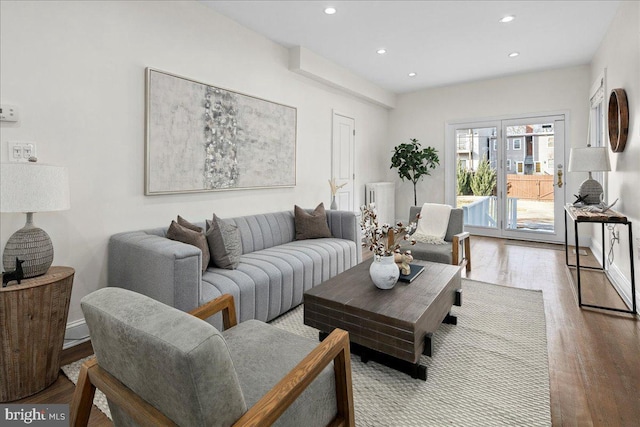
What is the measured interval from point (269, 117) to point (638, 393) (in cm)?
372

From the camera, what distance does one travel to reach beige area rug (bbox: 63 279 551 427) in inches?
64.2

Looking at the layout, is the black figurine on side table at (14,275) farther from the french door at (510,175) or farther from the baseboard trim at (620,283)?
the french door at (510,175)

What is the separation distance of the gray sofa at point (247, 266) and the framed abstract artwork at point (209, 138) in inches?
17.3

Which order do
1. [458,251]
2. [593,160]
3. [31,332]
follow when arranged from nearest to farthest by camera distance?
[31,332] < [593,160] < [458,251]

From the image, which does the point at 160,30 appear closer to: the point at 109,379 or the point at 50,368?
the point at 50,368

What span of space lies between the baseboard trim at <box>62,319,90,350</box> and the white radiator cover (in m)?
4.57

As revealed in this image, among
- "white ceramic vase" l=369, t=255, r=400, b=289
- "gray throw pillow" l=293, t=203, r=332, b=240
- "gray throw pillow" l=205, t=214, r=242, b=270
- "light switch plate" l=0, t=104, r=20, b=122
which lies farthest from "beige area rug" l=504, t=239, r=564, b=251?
"light switch plate" l=0, t=104, r=20, b=122

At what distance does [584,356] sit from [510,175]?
4.35m

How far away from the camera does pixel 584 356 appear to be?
215 cm

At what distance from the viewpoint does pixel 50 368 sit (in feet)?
6.17

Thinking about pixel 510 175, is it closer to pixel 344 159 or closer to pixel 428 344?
pixel 344 159

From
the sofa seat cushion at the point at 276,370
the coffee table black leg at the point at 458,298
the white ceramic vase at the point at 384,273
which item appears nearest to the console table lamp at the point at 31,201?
the sofa seat cushion at the point at 276,370

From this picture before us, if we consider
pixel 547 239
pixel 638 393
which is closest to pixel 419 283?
pixel 638 393

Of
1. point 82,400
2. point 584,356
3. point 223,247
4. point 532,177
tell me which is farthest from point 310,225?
point 532,177
